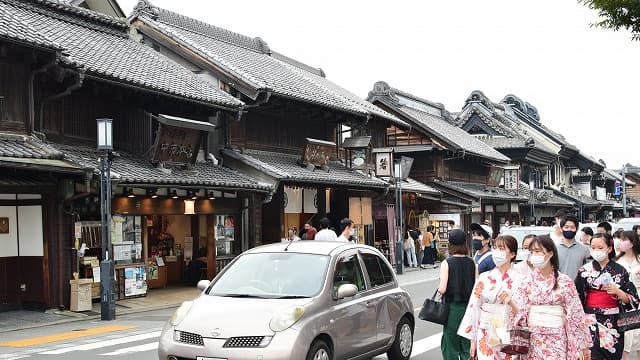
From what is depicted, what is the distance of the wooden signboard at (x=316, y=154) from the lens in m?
26.3

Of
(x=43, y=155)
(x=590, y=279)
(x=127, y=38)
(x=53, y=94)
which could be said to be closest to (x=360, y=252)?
(x=590, y=279)

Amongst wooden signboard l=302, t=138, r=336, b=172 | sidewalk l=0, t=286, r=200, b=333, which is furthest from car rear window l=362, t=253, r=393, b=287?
wooden signboard l=302, t=138, r=336, b=172

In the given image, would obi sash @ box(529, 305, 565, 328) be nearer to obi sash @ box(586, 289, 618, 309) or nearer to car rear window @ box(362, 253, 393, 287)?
obi sash @ box(586, 289, 618, 309)

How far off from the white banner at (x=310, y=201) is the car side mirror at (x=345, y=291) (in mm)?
17983

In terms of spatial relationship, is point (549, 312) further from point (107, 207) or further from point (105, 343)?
point (107, 207)

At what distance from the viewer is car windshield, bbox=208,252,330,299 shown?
884cm

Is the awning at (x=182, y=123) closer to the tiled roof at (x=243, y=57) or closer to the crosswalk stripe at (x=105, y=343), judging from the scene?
the tiled roof at (x=243, y=57)

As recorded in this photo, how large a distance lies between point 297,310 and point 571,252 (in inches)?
170

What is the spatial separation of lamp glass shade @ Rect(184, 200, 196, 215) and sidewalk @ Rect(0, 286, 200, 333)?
2282 mm

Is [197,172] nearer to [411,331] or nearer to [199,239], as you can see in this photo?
[199,239]

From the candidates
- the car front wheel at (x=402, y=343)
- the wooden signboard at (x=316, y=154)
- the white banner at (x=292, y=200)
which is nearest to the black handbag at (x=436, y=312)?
the car front wheel at (x=402, y=343)

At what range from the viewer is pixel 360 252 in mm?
10047

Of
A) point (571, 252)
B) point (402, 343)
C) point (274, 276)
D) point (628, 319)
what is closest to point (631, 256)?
point (571, 252)

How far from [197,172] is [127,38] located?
559 centimetres
